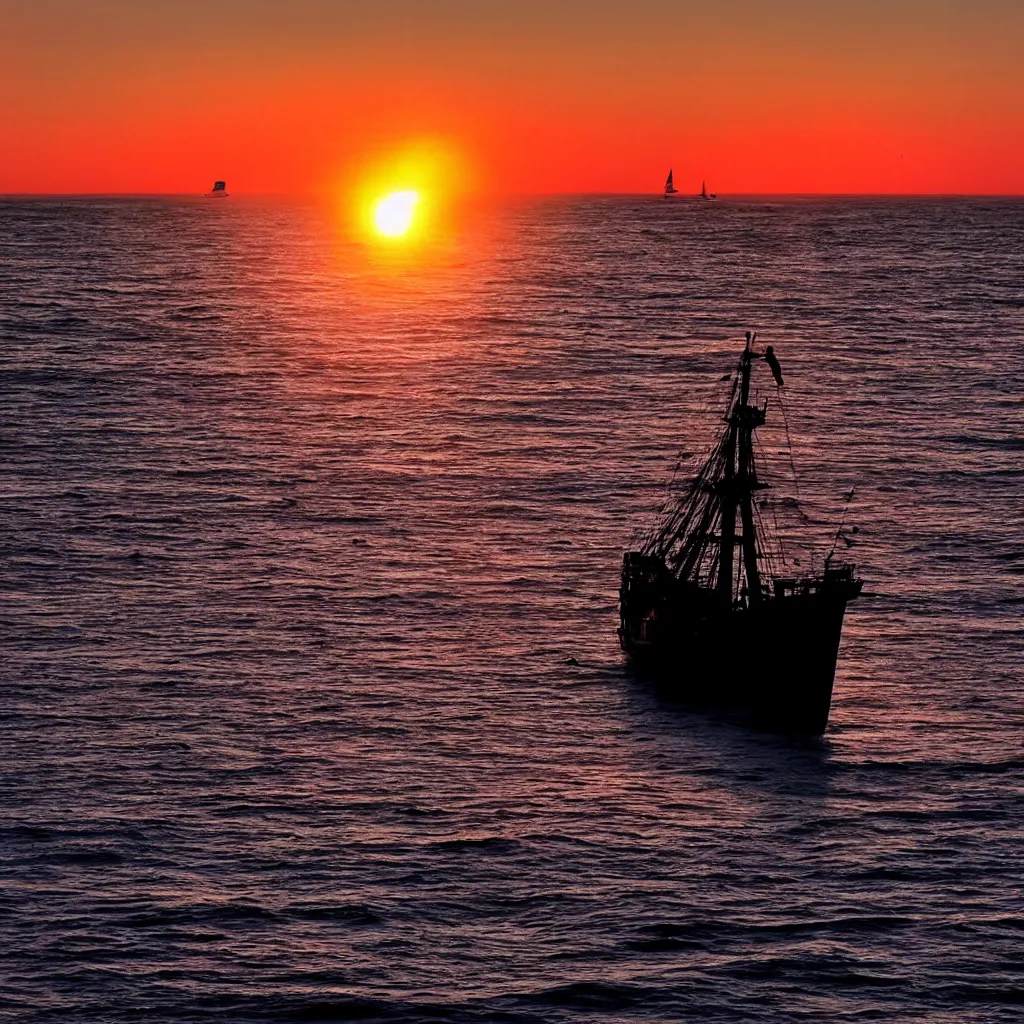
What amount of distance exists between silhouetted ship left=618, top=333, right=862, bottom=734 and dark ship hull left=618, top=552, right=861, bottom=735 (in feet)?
0.17

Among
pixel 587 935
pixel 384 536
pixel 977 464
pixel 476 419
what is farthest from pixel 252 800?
pixel 476 419

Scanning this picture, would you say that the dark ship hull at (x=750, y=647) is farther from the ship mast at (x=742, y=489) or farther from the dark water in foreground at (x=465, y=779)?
the dark water in foreground at (x=465, y=779)

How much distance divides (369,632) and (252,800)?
28.3 metres

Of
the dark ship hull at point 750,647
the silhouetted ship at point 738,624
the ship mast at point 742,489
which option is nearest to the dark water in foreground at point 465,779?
the dark ship hull at point 750,647

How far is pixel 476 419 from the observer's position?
186 metres

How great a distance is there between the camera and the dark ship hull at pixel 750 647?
8888cm

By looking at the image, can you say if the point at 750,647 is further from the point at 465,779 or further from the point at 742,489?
the point at 465,779

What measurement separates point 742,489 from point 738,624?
400 inches

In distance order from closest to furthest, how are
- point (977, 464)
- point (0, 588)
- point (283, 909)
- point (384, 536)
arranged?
point (283, 909)
point (0, 588)
point (384, 536)
point (977, 464)

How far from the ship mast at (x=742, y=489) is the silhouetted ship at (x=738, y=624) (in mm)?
78

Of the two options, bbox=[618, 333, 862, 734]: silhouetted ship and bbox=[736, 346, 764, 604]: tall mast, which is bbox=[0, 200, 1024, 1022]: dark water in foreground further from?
bbox=[736, 346, 764, 604]: tall mast

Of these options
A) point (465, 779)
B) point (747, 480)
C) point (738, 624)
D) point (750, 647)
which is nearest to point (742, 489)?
point (747, 480)

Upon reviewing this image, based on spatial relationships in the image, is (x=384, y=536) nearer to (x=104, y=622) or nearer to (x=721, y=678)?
(x=104, y=622)

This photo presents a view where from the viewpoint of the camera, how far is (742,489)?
99750 mm
